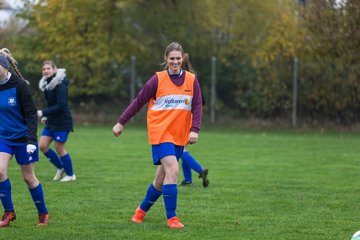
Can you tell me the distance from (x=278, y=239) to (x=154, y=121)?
1700mm

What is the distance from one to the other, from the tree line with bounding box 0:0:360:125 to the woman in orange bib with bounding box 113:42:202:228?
1652 cm

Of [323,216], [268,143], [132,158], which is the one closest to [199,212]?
[323,216]

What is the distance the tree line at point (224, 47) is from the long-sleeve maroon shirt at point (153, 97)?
16454mm

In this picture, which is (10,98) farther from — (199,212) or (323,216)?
(323,216)

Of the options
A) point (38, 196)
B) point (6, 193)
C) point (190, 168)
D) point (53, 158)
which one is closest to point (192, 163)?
point (190, 168)

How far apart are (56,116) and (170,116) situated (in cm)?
411

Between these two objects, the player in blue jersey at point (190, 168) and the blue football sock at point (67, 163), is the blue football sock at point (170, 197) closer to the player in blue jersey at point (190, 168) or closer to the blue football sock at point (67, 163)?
the player in blue jersey at point (190, 168)

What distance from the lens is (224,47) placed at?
28.6 metres

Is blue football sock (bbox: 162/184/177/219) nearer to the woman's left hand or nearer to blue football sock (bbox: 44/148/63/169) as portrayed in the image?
the woman's left hand

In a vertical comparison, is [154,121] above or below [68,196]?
above

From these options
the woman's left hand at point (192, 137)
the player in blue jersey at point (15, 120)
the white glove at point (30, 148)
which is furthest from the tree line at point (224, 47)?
the white glove at point (30, 148)

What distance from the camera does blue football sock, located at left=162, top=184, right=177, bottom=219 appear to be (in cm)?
768

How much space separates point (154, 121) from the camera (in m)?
7.76

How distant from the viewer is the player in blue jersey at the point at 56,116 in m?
11.2
